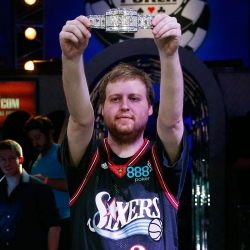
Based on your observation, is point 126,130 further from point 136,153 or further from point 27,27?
point 27,27

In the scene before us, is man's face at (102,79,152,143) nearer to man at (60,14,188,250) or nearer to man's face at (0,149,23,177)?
man at (60,14,188,250)

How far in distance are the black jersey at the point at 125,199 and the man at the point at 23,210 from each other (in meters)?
2.02

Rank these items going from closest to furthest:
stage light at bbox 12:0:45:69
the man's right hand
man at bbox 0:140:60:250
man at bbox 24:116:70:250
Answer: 1. the man's right hand
2. man at bbox 0:140:60:250
3. man at bbox 24:116:70:250
4. stage light at bbox 12:0:45:69

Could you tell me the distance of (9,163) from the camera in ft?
13.1

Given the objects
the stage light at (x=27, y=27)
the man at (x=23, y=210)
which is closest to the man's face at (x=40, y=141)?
the man at (x=23, y=210)

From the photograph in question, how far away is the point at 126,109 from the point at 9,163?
2.30m

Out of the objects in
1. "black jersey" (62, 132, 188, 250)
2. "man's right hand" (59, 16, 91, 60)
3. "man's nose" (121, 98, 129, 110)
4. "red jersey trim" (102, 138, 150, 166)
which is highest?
"man's right hand" (59, 16, 91, 60)

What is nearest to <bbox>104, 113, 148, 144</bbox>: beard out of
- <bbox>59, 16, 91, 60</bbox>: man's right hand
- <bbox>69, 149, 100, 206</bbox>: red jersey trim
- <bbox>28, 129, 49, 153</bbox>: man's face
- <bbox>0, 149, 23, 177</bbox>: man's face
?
<bbox>69, 149, 100, 206</bbox>: red jersey trim

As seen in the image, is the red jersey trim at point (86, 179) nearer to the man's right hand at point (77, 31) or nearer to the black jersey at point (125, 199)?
the black jersey at point (125, 199)

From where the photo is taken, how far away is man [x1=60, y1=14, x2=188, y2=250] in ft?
5.97

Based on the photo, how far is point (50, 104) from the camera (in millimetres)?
5520

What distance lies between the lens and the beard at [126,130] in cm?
188

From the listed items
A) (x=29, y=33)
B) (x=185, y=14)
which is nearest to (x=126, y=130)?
(x=29, y=33)

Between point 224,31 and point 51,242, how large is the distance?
5610mm
